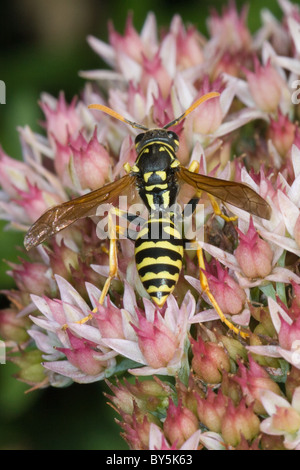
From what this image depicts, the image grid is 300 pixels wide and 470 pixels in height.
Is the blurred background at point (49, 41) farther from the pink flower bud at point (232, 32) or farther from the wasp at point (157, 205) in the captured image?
the wasp at point (157, 205)

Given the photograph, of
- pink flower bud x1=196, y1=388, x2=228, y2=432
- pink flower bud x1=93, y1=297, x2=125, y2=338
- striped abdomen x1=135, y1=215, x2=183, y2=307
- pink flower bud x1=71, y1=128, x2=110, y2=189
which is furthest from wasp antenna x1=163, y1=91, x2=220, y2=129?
pink flower bud x1=196, y1=388, x2=228, y2=432

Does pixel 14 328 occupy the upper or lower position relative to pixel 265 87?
lower

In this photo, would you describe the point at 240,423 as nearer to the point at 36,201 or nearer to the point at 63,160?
the point at 36,201

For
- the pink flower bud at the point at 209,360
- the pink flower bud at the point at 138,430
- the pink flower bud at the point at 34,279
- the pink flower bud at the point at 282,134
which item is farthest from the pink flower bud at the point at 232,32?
the pink flower bud at the point at 138,430

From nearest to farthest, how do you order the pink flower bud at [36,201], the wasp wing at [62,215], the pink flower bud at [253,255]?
1. the pink flower bud at [253,255]
2. the wasp wing at [62,215]
3. the pink flower bud at [36,201]

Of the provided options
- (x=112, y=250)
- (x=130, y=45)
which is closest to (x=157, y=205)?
(x=112, y=250)

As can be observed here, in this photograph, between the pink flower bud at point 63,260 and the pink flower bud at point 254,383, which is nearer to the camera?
the pink flower bud at point 254,383

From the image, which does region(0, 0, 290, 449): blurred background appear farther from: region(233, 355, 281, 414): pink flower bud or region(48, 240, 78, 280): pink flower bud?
region(233, 355, 281, 414): pink flower bud

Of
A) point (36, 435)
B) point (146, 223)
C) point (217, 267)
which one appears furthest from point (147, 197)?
point (36, 435)
